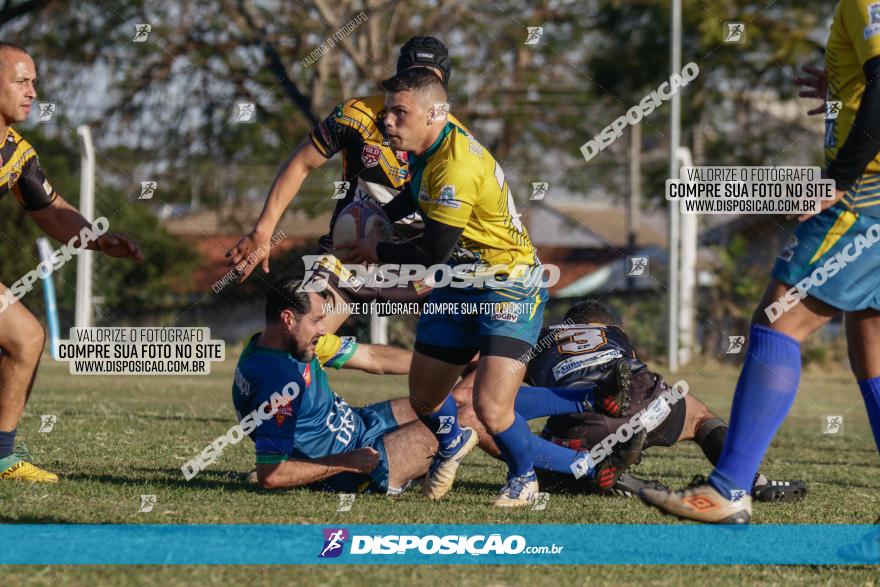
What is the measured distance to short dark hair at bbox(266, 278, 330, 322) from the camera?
17.2ft

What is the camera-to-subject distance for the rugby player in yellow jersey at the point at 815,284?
3803 millimetres

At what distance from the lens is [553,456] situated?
5426mm

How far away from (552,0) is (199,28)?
24.5 feet

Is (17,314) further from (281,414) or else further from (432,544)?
(432,544)

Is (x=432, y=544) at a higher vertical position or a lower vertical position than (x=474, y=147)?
lower

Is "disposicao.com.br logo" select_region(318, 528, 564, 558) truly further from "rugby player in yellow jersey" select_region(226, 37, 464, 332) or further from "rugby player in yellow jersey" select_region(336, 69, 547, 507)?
"rugby player in yellow jersey" select_region(226, 37, 464, 332)

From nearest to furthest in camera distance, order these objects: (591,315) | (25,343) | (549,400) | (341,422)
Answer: (25,343) < (341,422) < (549,400) < (591,315)

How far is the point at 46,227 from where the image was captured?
6031mm

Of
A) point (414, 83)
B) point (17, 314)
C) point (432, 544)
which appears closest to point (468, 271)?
point (414, 83)

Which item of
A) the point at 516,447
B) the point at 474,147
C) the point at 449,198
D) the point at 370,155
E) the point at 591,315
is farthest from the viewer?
the point at 370,155

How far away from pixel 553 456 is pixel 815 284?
6.44 feet

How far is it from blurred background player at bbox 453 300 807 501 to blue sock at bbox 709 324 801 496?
1.33m

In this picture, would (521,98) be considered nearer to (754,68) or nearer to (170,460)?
(754,68)

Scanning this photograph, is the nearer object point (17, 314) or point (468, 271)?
point (468, 271)
